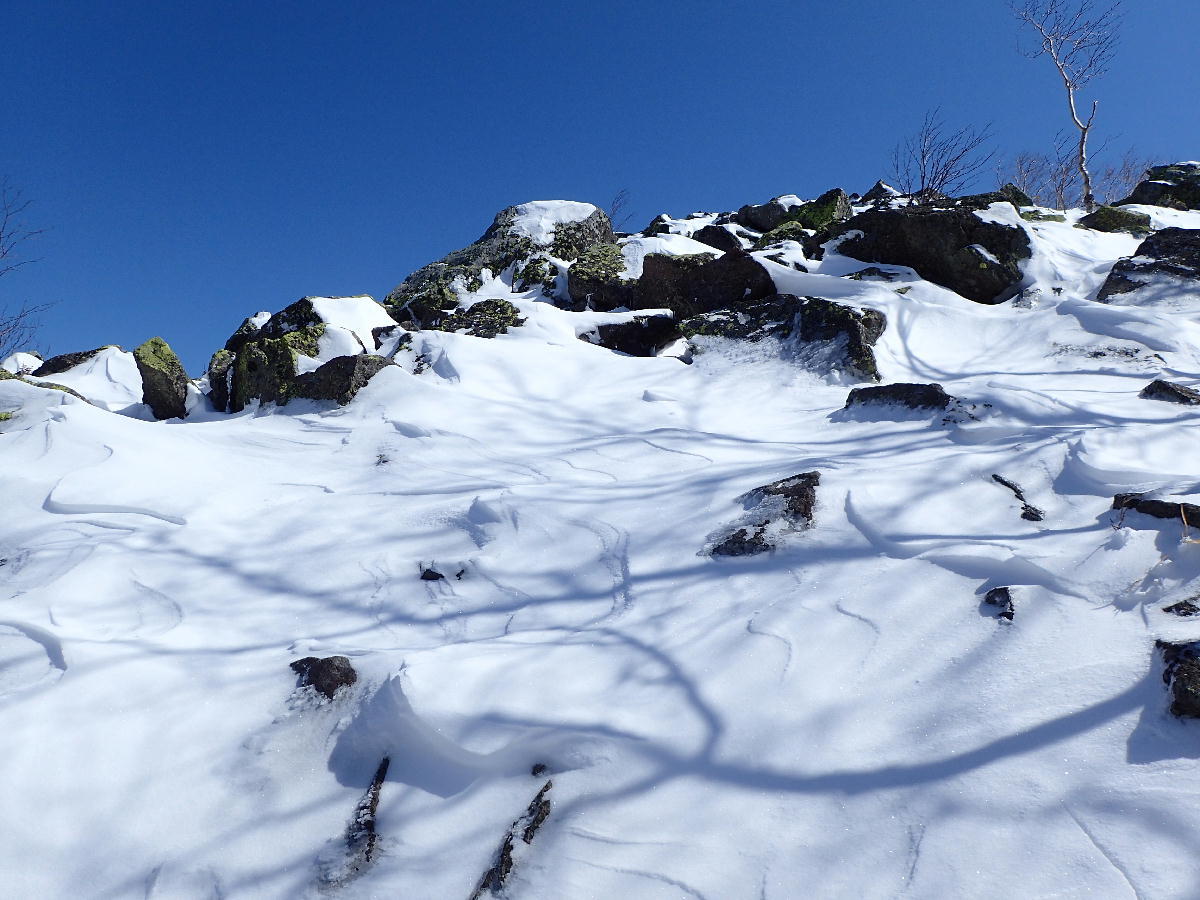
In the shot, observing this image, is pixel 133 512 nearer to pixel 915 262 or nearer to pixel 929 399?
pixel 929 399

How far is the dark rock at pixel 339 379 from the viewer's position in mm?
4969

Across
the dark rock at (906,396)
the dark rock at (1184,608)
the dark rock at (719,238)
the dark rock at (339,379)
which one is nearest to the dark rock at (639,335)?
the dark rock at (719,238)

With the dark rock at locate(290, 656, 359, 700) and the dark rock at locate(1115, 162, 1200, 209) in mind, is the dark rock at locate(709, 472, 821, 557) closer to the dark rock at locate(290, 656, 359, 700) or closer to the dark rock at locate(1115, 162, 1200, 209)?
the dark rock at locate(290, 656, 359, 700)

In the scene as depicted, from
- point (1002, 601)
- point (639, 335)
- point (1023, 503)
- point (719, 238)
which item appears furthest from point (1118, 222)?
point (1002, 601)

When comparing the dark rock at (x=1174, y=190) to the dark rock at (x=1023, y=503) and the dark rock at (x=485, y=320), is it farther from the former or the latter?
the dark rock at (x=1023, y=503)

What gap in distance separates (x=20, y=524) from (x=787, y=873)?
3.54 m

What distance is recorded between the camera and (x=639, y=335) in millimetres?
6430

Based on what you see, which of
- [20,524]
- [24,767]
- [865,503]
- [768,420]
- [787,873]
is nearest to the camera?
[787,873]

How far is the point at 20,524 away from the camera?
9.72ft

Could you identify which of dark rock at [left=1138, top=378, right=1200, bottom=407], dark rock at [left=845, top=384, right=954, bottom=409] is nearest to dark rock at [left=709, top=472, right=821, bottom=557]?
dark rock at [left=845, top=384, right=954, bottom=409]

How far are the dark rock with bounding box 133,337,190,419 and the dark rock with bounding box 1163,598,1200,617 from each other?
7.33m

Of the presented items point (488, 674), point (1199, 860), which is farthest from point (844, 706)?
point (488, 674)

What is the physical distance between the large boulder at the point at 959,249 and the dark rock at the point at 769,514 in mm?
4999

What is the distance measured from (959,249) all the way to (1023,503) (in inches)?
200
